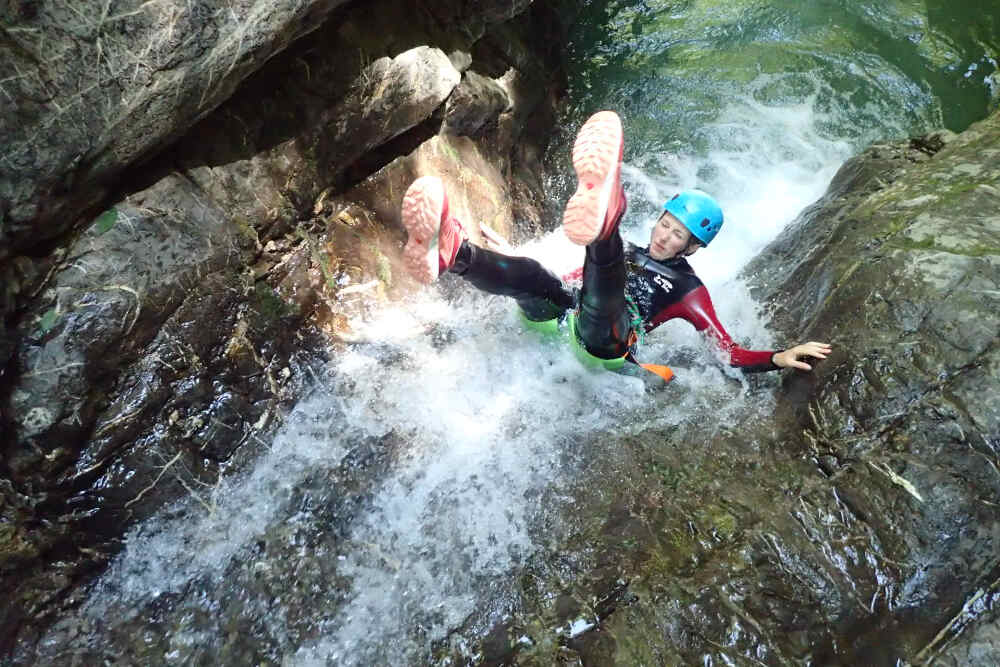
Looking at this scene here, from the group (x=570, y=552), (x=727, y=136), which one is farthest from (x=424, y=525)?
(x=727, y=136)

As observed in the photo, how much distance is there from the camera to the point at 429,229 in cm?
290

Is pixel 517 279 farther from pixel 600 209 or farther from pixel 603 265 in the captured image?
pixel 600 209

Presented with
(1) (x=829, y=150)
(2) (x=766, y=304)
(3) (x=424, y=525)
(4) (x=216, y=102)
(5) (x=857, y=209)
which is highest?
(4) (x=216, y=102)

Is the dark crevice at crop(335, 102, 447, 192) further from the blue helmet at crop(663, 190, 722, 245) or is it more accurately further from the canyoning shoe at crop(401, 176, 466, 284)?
the blue helmet at crop(663, 190, 722, 245)

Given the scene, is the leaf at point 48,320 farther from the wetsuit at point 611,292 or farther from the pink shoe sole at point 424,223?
the wetsuit at point 611,292

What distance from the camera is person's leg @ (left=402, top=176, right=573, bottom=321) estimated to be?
2885 millimetres

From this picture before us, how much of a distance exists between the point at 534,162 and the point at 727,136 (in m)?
2.35

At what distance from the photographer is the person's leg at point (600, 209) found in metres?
2.59

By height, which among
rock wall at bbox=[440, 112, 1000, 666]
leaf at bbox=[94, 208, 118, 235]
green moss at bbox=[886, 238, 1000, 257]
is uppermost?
leaf at bbox=[94, 208, 118, 235]

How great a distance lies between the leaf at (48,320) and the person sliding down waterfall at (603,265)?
1.62 metres

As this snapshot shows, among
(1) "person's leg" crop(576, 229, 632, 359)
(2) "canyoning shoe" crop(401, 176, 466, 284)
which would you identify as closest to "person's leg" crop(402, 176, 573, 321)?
(2) "canyoning shoe" crop(401, 176, 466, 284)

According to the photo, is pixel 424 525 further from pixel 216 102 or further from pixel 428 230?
pixel 216 102

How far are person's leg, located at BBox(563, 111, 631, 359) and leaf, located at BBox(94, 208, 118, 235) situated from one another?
218 centimetres

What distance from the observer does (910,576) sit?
2715 millimetres
